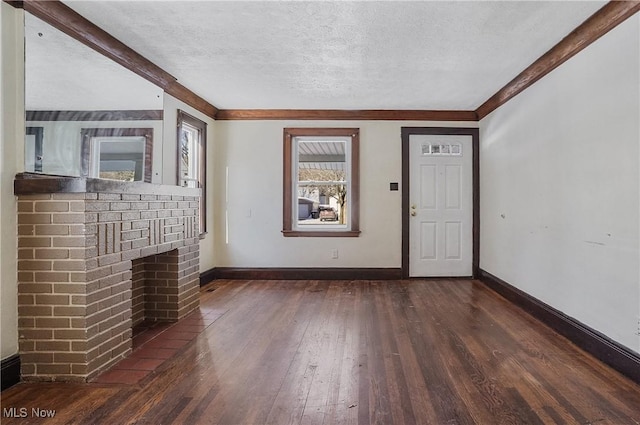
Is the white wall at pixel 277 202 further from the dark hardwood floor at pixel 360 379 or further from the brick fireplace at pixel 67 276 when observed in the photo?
the brick fireplace at pixel 67 276

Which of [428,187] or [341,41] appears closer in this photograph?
[341,41]

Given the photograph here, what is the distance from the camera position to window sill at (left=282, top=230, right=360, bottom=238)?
5.00 m

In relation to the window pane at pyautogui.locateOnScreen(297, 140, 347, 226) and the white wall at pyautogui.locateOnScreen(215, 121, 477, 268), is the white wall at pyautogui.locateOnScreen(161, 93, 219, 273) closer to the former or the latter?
the white wall at pyautogui.locateOnScreen(215, 121, 477, 268)

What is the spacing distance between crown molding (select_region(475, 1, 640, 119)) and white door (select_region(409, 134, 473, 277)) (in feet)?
3.68

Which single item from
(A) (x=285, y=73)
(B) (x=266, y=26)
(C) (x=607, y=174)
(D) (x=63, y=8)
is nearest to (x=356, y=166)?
(A) (x=285, y=73)

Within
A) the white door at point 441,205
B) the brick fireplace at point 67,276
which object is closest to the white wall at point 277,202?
the white door at point 441,205

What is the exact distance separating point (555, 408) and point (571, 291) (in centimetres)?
132

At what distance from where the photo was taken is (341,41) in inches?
110

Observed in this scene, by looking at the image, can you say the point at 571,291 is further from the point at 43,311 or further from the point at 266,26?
the point at 43,311

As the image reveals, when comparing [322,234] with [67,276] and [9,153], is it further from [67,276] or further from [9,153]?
[9,153]

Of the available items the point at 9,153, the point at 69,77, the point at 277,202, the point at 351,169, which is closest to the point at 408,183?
the point at 351,169

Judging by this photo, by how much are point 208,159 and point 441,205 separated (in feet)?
10.9

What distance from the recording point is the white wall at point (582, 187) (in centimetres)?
226
